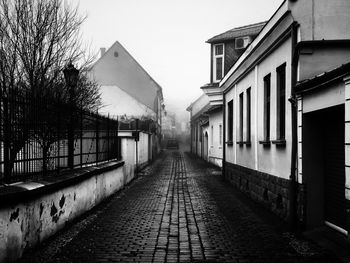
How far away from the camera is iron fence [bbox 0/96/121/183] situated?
6.23 metres

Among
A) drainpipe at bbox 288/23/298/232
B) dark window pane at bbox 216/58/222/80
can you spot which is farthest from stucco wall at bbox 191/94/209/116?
drainpipe at bbox 288/23/298/232

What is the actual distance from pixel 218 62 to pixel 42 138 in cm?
1728

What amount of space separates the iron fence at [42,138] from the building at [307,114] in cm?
476

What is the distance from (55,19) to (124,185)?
21.6 ft

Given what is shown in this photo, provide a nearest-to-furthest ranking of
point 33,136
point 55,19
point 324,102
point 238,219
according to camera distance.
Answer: point 324,102, point 33,136, point 238,219, point 55,19

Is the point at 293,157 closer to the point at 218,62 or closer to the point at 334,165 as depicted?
the point at 334,165

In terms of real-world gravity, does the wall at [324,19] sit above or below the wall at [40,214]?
above

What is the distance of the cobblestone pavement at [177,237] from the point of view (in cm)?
607

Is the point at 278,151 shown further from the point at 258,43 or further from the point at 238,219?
the point at 258,43

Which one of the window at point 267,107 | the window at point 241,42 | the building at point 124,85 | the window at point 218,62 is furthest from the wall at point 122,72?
the window at point 267,107

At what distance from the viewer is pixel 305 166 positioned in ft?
25.3

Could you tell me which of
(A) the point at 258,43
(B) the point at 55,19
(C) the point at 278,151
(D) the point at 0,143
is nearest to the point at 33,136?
(D) the point at 0,143

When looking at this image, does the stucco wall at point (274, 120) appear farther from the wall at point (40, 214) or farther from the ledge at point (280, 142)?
the wall at point (40, 214)

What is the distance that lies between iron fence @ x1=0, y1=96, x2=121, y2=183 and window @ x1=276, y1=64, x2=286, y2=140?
4.84 metres
